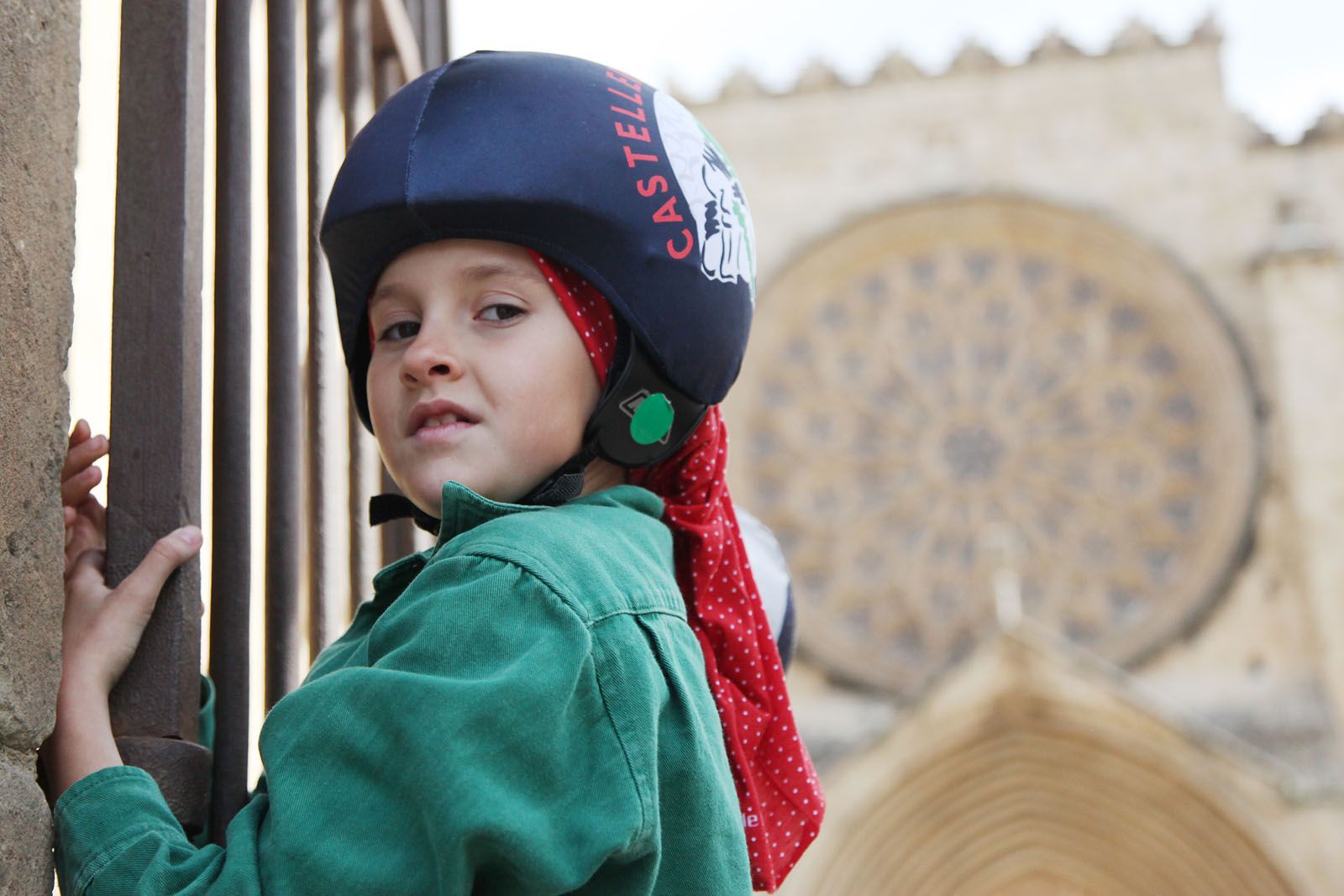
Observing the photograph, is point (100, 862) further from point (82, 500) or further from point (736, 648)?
point (736, 648)

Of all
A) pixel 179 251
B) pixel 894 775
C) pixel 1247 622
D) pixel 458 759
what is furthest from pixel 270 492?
pixel 1247 622

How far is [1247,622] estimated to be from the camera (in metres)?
10.2

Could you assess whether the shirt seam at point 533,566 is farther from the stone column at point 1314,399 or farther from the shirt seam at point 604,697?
the stone column at point 1314,399

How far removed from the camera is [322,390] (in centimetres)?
178

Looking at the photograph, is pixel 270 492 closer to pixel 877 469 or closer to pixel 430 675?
pixel 430 675

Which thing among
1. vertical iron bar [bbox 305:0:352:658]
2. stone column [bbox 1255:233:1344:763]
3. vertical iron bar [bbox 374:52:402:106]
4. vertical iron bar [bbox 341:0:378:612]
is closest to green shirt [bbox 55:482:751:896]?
vertical iron bar [bbox 305:0:352:658]

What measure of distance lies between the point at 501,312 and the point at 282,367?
14.0 inches

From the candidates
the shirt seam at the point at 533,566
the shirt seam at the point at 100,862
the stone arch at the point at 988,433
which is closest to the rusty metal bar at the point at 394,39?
the shirt seam at the point at 533,566

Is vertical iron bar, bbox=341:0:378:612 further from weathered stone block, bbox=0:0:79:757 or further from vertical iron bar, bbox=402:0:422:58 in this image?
weathered stone block, bbox=0:0:79:757

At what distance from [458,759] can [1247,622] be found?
32.8ft

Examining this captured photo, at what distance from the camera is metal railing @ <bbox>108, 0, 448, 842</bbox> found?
4.21ft

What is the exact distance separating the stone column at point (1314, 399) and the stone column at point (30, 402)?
32.3 ft

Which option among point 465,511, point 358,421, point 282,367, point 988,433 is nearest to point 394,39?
point 358,421

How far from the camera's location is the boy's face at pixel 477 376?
1328mm
